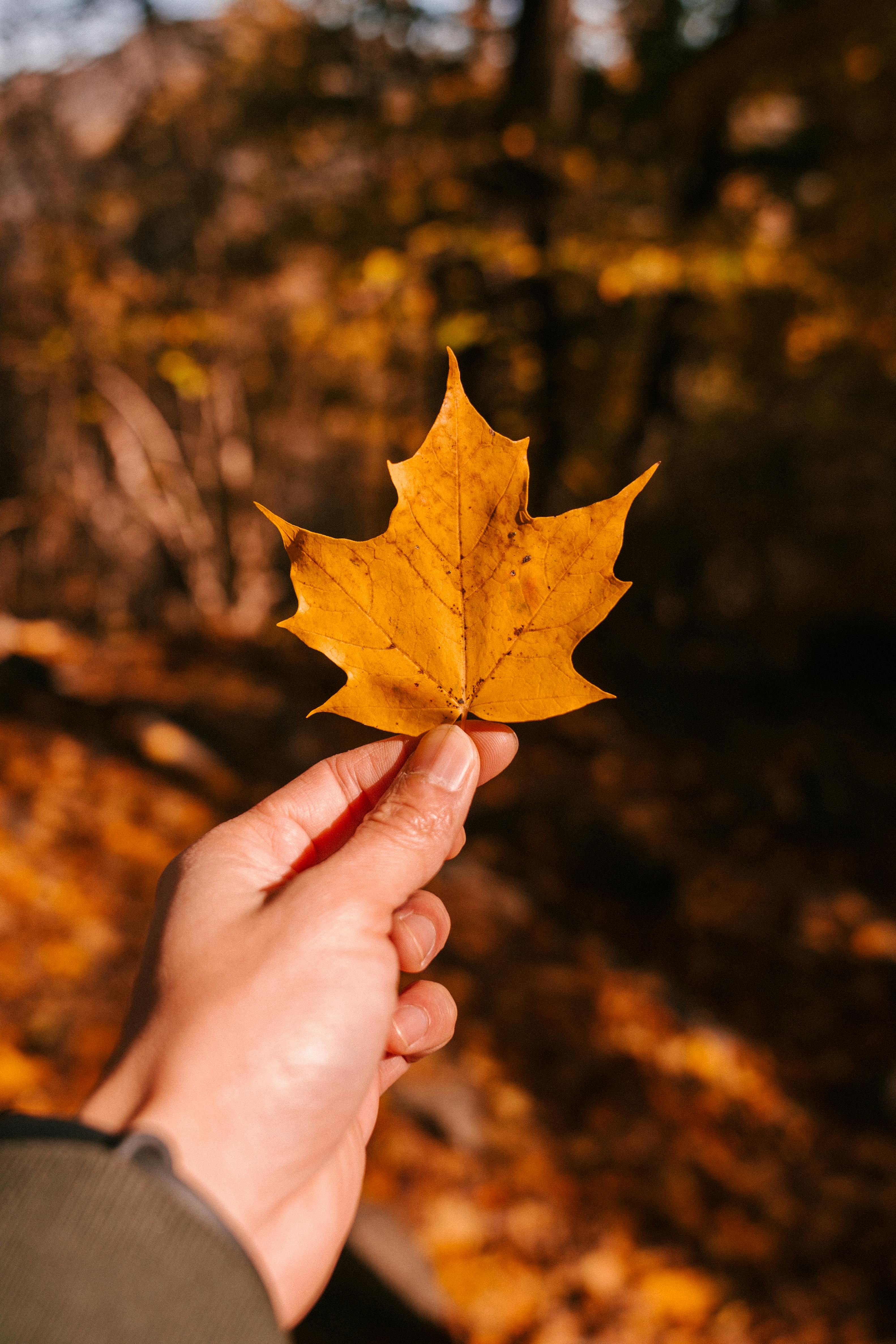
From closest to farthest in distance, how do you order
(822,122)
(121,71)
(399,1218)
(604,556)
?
(604,556) → (399,1218) → (121,71) → (822,122)

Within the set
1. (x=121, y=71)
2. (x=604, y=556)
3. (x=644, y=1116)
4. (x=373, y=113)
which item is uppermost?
(x=121, y=71)

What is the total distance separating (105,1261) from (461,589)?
1023 millimetres

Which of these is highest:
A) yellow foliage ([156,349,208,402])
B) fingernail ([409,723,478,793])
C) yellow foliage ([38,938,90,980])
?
yellow foliage ([156,349,208,402])

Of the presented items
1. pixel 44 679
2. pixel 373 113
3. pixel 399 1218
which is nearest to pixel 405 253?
pixel 373 113

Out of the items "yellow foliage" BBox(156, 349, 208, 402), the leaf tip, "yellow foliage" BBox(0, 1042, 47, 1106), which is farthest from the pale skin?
"yellow foliage" BBox(156, 349, 208, 402)

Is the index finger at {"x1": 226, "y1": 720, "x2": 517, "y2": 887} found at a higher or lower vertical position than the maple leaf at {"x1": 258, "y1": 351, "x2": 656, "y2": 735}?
lower

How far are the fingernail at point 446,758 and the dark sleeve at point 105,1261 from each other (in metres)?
0.71

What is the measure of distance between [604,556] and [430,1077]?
2.57 metres

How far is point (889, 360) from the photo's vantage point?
5219 mm

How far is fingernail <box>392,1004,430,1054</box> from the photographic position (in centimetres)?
165

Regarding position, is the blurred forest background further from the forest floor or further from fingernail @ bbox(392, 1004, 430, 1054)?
fingernail @ bbox(392, 1004, 430, 1054)

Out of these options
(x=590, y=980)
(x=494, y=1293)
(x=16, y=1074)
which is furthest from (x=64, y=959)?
(x=590, y=980)

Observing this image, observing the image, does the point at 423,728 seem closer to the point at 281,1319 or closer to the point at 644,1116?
the point at 281,1319

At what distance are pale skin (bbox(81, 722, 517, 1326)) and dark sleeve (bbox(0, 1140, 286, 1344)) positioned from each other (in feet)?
0.23
